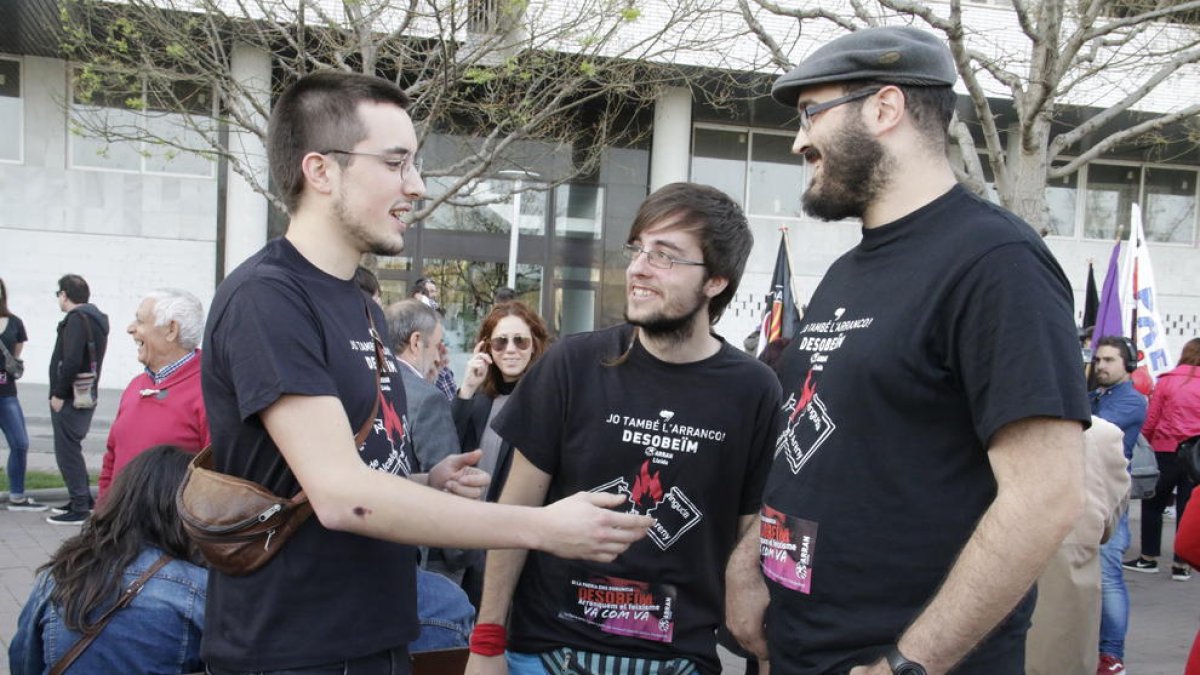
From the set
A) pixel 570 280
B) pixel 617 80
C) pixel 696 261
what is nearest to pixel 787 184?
pixel 570 280

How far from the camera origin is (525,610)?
2.75 meters

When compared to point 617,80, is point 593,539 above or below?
below

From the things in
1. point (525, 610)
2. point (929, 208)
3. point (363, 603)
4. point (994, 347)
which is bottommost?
point (525, 610)

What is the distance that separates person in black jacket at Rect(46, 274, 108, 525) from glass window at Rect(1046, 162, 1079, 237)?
18.5m

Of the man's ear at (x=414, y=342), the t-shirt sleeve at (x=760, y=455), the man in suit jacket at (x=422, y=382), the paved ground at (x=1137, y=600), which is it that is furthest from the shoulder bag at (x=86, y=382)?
the t-shirt sleeve at (x=760, y=455)

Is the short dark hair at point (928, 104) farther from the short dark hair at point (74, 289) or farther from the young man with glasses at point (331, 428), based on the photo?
the short dark hair at point (74, 289)

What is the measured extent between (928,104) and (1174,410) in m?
8.22

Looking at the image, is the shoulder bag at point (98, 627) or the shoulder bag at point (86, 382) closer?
the shoulder bag at point (98, 627)

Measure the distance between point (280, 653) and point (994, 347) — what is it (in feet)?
4.95

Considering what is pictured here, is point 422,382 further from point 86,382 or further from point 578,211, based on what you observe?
point 578,211

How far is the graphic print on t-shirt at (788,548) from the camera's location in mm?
2014

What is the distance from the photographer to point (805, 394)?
6.94ft

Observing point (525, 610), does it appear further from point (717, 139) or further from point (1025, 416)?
point (717, 139)

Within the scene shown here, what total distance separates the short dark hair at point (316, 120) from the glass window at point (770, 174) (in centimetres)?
1781
